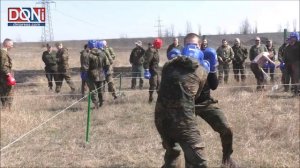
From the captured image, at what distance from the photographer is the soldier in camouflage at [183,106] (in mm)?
4492

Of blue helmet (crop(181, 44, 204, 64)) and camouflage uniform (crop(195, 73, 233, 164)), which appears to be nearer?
blue helmet (crop(181, 44, 204, 64))

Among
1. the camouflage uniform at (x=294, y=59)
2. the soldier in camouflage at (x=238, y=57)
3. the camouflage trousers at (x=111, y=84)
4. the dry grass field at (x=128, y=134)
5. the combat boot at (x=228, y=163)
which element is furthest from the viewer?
the soldier in camouflage at (x=238, y=57)

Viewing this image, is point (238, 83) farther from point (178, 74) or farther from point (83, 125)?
point (178, 74)

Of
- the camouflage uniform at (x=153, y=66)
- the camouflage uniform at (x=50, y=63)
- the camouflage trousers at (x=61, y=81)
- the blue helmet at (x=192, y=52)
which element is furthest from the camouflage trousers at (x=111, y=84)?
the blue helmet at (x=192, y=52)

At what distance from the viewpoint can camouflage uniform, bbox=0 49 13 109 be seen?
10656mm

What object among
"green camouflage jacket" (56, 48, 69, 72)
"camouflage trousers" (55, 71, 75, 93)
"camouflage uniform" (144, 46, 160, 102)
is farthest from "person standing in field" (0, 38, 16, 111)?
"green camouflage jacket" (56, 48, 69, 72)

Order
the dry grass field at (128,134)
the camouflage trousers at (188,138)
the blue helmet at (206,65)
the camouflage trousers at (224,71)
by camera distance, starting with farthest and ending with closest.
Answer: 1. the camouflage trousers at (224,71)
2. the dry grass field at (128,134)
3. the blue helmet at (206,65)
4. the camouflage trousers at (188,138)

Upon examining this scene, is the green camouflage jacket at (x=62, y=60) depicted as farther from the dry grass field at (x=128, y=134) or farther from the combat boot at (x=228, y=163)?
the combat boot at (x=228, y=163)

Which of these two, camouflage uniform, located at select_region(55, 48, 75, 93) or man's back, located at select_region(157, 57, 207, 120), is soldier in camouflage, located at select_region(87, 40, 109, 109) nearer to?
camouflage uniform, located at select_region(55, 48, 75, 93)

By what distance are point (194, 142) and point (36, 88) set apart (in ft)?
44.2

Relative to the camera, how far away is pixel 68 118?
33.4 ft

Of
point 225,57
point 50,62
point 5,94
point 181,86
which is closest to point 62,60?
point 50,62

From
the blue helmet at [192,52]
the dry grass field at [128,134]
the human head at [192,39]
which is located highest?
the human head at [192,39]

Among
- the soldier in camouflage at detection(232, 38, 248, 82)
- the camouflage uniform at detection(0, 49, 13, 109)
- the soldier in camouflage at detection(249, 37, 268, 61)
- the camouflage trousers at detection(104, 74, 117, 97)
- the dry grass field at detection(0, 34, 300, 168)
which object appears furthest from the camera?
the soldier in camouflage at detection(232, 38, 248, 82)
